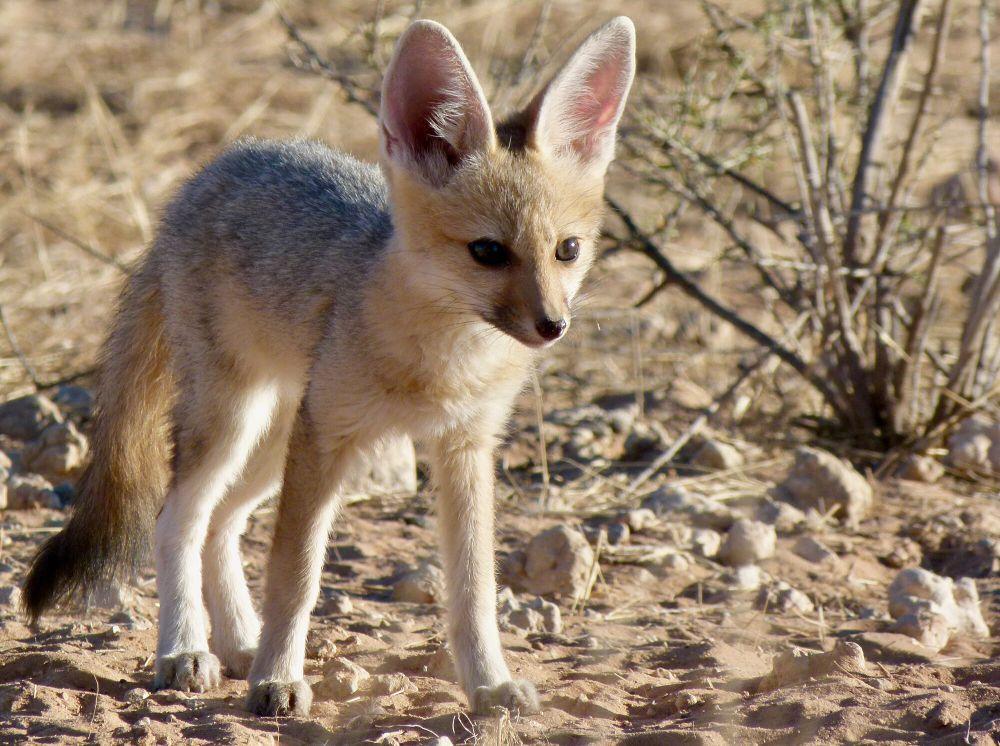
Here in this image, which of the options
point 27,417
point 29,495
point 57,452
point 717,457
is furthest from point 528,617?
point 27,417

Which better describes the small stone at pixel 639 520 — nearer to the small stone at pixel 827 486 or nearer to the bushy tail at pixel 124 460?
the small stone at pixel 827 486

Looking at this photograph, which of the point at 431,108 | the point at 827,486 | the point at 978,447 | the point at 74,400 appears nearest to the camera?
the point at 431,108

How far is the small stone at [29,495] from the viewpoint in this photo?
4461 mm

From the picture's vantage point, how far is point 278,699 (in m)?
3.06

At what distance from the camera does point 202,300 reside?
3611 millimetres

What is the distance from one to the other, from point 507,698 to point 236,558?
3.42 ft

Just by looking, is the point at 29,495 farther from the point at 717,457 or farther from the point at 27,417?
the point at 717,457

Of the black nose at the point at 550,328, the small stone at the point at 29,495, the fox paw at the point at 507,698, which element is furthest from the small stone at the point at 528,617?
the small stone at the point at 29,495

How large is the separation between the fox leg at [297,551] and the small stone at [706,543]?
5.22 feet

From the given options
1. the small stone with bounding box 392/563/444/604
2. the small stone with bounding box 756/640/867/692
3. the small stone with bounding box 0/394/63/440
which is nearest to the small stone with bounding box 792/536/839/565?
the small stone with bounding box 756/640/867/692

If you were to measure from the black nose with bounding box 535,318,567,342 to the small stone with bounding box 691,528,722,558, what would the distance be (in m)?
1.71

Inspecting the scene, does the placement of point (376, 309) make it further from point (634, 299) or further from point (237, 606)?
point (634, 299)

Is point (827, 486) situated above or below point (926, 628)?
above

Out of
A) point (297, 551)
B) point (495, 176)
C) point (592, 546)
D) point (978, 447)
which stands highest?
point (495, 176)
